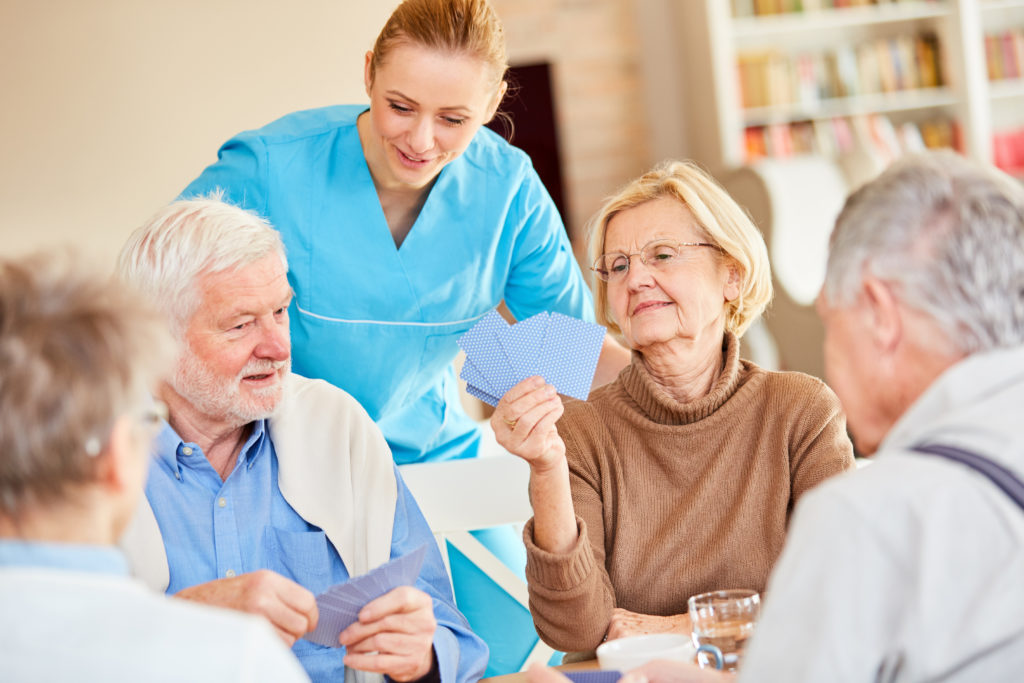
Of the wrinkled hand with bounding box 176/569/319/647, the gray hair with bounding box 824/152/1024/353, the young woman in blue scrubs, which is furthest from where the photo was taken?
the young woman in blue scrubs

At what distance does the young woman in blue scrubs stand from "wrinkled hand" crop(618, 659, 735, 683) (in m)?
1.02

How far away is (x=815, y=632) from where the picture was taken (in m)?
0.86

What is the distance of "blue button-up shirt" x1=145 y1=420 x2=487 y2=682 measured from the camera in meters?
1.60

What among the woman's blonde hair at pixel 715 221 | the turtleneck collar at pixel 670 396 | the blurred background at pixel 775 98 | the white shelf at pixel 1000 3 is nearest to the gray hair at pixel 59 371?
the turtleneck collar at pixel 670 396

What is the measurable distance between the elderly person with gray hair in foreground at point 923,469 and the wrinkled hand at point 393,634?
2.01ft

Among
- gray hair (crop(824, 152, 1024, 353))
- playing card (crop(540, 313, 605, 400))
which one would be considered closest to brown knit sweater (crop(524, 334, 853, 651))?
playing card (crop(540, 313, 605, 400))

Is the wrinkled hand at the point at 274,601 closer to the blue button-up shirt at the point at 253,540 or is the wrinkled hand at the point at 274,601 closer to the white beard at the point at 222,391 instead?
the blue button-up shirt at the point at 253,540

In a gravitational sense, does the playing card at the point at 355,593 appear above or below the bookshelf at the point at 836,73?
below

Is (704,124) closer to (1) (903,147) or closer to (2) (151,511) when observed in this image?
(1) (903,147)

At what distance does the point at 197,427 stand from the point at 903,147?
5.51m

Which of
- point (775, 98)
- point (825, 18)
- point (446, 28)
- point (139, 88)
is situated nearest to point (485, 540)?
point (446, 28)

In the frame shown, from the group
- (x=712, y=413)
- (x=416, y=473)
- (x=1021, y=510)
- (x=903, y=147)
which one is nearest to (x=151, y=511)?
(x=416, y=473)

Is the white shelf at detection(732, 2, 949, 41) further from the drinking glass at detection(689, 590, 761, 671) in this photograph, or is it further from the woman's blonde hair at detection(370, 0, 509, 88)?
the drinking glass at detection(689, 590, 761, 671)

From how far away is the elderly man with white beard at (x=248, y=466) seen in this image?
1609 mm
